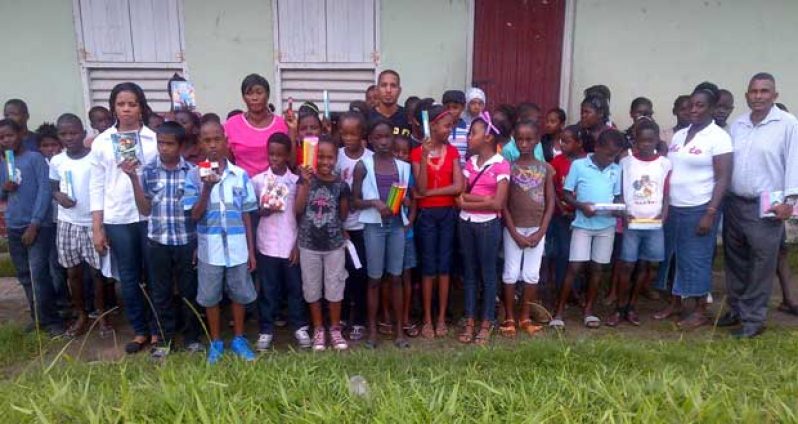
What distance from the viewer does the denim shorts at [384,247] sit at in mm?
3857

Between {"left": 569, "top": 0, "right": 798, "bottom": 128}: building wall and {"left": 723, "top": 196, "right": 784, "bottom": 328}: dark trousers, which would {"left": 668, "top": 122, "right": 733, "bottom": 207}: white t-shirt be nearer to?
{"left": 723, "top": 196, "right": 784, "bottom": 328}: dark trousers

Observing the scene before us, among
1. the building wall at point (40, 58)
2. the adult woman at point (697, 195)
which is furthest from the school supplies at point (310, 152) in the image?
the building wall at point (40, 58)

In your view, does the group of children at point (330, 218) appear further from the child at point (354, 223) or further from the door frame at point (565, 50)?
the door frame at point (565, 50)

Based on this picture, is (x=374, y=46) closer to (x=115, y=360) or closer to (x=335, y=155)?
(x=335, y=155)

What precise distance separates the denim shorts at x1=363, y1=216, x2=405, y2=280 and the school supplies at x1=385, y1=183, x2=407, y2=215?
0.13 m

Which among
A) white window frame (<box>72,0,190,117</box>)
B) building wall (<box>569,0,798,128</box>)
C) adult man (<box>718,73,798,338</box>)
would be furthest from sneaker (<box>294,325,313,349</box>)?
building wall (<box>569,0,798,128</box>)

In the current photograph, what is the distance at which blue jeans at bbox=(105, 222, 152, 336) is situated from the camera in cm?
377

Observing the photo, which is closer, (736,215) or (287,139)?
(287,139)

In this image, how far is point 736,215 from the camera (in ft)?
13.4

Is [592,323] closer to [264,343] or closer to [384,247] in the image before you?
[384,247]

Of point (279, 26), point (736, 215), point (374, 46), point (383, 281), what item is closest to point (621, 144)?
point (736, 215)

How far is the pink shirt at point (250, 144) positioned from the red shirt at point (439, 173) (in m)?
0.97

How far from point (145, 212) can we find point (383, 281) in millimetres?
1591

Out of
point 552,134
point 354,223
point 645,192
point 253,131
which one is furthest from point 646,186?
point 253,131
